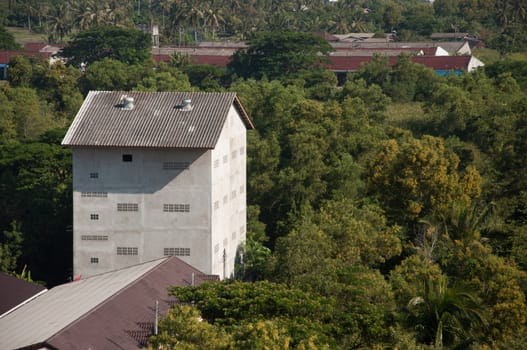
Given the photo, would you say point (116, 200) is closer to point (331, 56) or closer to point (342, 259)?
point (342, 259)

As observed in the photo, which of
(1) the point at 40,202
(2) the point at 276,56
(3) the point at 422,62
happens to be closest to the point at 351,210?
(1) the point at 40,202

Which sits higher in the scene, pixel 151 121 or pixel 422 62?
pixel 151 121

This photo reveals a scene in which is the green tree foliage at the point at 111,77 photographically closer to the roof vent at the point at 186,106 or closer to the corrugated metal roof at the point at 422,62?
the corrugated metal roof at the point at 422,62

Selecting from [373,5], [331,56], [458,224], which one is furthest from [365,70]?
[373,5]

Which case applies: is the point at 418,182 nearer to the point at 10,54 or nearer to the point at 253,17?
the point at 10,54

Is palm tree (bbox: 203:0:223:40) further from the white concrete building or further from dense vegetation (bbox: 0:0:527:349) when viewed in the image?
the white concrete building

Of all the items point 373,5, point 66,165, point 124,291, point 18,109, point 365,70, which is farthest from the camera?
point 373,5

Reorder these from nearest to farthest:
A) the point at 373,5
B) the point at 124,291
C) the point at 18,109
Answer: the point at 124,291 < the point at 18,109 < the point at 373,5

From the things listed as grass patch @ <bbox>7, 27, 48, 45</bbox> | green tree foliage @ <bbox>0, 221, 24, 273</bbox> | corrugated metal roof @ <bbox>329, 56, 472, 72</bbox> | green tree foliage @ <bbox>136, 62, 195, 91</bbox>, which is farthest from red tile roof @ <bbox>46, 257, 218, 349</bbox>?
grass patch @ <bbox>7, 27, 48, 45</bbox>
